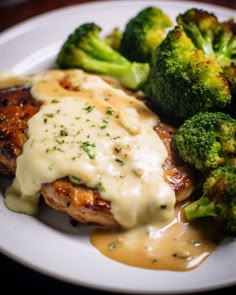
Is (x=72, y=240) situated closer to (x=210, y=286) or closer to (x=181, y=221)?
(x=181, y=221)

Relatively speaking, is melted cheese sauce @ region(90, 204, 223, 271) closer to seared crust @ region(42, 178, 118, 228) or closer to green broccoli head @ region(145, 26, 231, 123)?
seared crust @ region(42, 178, 118, 228)

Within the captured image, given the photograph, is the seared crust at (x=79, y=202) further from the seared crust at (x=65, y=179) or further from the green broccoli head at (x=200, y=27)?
the green broccoli head at (x=200, y=27)

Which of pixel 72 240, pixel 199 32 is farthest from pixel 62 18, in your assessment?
pixel 72 240

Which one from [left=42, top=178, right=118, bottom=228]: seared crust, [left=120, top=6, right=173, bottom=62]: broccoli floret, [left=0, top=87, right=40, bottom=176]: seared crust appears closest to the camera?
[left=42, top=178, right=118, bottom=228]: seared crust

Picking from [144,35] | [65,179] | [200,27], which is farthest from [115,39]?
[65,179]

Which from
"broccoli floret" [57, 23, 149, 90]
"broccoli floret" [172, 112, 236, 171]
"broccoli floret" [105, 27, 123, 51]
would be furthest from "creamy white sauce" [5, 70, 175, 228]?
"broccoli floret" [105, 27, 123, 51]

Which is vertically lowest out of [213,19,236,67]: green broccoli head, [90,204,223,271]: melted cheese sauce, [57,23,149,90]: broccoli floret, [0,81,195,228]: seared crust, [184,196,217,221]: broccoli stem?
[90,204,223,271]: melted cheese sauce
